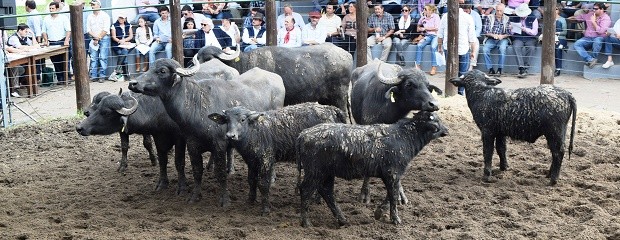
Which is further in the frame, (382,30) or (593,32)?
(382,30)

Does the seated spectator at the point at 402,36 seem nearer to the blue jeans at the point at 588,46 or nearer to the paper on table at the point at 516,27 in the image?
the paper on table at the point at 516,27

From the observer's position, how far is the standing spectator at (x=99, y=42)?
1895 cm

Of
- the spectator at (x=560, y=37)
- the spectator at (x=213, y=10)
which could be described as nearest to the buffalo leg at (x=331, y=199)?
the spectator at (x=560, y=37)

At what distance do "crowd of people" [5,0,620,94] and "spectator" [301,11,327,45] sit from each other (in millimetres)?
21

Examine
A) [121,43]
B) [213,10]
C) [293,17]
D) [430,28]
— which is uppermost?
[213,10]

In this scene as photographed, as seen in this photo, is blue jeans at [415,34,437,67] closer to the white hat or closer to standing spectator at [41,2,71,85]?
the white hat

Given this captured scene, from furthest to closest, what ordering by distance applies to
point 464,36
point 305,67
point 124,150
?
point 464,36 → point 305,67 → point 124,150

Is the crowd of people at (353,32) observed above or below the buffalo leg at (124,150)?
above

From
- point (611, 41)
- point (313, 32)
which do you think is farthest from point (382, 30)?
point (611, 41)

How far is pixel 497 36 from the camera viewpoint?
61.6ft

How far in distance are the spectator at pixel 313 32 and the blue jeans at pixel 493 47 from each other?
3.50 m

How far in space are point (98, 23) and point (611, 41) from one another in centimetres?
1104

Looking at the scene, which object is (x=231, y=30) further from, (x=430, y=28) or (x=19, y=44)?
(x=19, y=44)

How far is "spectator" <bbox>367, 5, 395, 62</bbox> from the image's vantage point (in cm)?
1925
